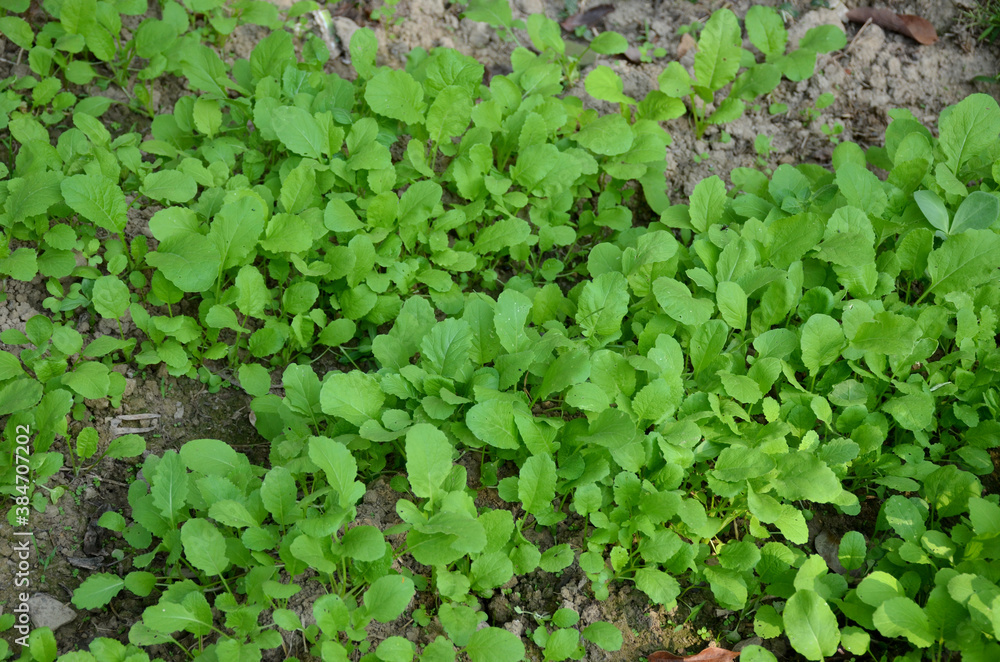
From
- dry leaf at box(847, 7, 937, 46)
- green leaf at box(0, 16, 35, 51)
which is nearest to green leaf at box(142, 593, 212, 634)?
green leaf at box(0, 16, 35, 51)

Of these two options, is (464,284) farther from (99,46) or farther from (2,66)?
(2,66)

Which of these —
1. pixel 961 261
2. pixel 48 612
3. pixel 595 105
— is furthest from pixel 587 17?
pixel 48 612

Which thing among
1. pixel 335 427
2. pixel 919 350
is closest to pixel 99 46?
pixel 335 427

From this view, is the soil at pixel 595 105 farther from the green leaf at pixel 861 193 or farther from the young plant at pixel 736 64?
the green leaf at pixel 861 193

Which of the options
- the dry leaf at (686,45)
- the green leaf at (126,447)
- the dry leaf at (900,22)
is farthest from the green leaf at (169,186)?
the dry leaf at (900,22)

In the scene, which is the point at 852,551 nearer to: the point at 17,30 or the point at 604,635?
the point at 604,635

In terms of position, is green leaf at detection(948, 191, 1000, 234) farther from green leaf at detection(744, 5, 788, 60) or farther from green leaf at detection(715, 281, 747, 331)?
green leaf at detection(744, 5, 788, 60)
